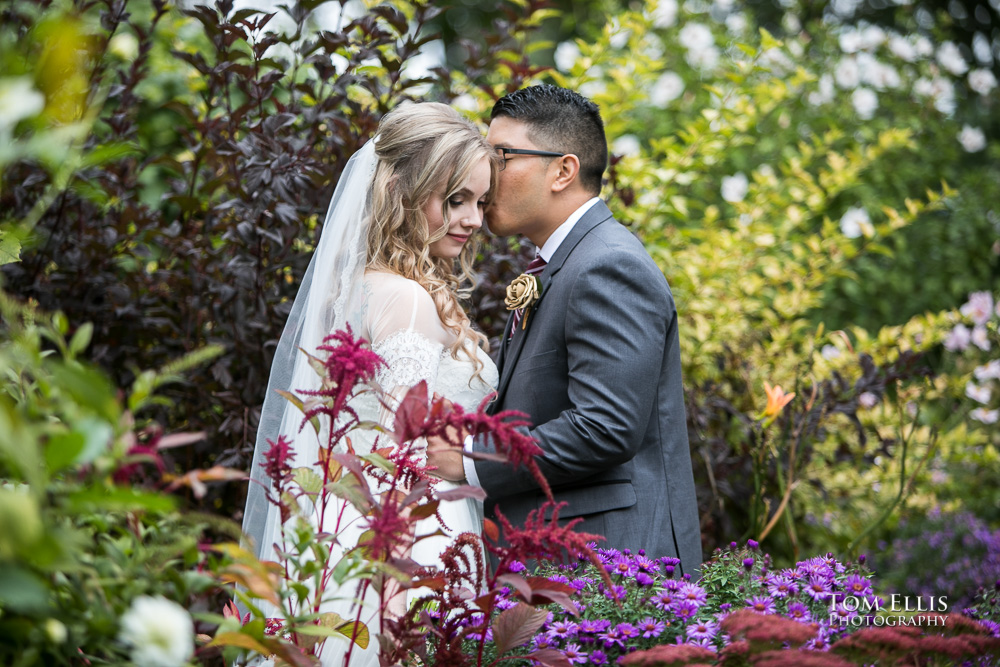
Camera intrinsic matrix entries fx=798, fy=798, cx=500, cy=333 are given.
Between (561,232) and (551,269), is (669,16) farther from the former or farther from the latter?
(551,269)

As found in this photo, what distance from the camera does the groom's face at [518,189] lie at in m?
2.75

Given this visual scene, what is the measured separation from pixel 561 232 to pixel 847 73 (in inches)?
210

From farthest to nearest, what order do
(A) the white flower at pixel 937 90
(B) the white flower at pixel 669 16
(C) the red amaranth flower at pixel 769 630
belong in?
(A) the white flower at pixel 937 90 < (B) the white flower at pixel 669 16 < (C) the red amaranth flower at pixel 769 630

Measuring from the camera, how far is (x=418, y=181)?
2674mm

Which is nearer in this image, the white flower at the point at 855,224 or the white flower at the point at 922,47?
the white flower at the point at 855,224

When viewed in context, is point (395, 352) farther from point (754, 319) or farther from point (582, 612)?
point (754, 319)

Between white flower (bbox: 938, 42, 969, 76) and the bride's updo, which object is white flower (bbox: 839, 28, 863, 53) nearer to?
white flower (bbox: 938, 42, 969, 76)

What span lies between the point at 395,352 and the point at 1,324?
135cm

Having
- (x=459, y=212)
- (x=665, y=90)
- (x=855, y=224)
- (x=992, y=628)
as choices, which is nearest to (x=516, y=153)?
(x=459, y=212)

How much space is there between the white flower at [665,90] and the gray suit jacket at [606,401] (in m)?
4.21

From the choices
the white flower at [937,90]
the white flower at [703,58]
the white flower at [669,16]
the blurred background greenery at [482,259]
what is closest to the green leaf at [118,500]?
the blurred background greenery at [482,259]

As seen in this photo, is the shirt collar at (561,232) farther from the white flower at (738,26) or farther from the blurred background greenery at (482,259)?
the white flower at (738,26)

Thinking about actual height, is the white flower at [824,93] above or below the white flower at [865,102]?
above

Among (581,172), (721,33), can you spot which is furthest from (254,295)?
(721,33)
